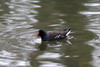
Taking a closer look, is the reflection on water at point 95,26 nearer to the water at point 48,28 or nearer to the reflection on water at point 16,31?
the water at point 48,28

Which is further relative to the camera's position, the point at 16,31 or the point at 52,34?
the point at 16,31

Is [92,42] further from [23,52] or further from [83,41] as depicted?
[23,52]

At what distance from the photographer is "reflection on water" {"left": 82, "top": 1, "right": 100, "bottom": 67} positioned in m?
11.0

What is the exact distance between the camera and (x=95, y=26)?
13758mm

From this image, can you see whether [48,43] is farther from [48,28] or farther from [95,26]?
[95,26]

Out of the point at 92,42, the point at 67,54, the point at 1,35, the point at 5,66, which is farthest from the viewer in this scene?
the point at 1,35

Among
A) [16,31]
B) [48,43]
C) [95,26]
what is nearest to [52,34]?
[48,43]

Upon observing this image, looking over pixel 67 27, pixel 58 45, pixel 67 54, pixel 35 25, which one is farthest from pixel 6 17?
pixel 67 54

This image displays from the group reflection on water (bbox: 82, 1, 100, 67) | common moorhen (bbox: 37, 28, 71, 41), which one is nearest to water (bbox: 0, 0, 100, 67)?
reflection on water (bbox: 82, 1, 100, 67)

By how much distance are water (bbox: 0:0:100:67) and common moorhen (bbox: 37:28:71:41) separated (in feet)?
0.64

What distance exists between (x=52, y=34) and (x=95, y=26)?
1.79m

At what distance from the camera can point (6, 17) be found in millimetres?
15398

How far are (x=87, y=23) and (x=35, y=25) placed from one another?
1.95 m

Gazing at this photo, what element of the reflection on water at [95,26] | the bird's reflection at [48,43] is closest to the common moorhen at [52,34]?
the bird's reflection at [48,43]
